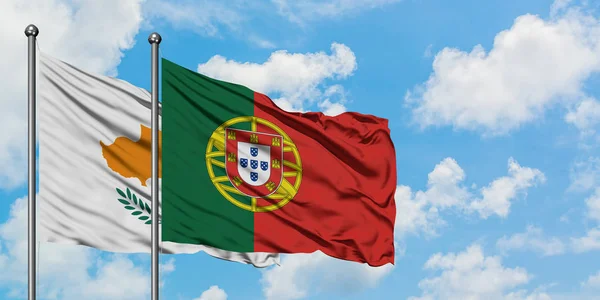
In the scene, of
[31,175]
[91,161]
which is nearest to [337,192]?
[91,161]

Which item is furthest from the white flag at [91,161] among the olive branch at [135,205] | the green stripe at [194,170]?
the green stripe at [194,170]

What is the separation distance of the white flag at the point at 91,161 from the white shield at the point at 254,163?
164 cm

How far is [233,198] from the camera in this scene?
16.8 m

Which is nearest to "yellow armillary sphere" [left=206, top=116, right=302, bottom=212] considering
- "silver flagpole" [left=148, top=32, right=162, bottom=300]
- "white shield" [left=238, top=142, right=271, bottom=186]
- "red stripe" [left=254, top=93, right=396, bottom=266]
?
"white shield" [left=238, top=142, right=271, bottom=186]

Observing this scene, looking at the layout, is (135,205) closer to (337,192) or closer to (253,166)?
(253,166)

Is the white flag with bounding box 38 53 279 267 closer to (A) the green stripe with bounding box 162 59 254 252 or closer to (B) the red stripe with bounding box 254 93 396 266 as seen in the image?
(A) the green stripe with bounding box 162 59 254 252

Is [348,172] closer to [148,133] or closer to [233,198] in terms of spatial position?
[233,198]

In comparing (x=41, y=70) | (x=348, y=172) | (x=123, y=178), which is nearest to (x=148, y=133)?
(x=123, y=178)

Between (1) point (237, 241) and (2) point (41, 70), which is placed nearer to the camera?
(2) point (41, 70)

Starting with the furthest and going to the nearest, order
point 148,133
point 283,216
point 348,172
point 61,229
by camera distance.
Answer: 1. point 348,172
2. point 283,216
3. point 148,133
4. point 61,229

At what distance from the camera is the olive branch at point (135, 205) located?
15625 millimetres

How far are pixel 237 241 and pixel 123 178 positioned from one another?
2.33 meters

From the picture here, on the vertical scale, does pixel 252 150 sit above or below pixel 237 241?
above

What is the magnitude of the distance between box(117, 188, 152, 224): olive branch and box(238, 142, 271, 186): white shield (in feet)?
6.35
